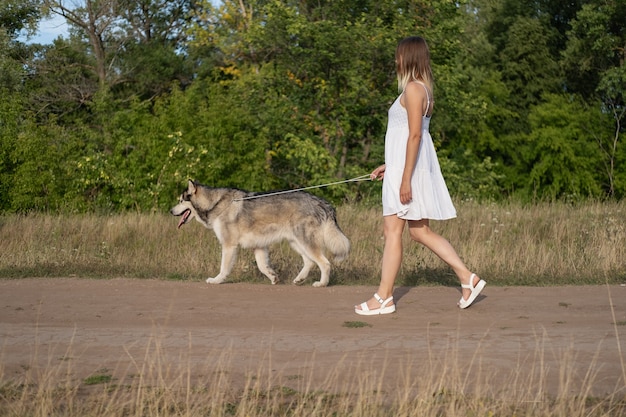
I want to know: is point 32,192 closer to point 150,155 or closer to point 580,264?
point 150,155

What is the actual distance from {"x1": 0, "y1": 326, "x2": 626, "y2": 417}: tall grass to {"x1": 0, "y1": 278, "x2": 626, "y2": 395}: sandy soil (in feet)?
0.11

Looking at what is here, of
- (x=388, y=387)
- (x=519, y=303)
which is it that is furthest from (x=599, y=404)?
(x=519, y=303)

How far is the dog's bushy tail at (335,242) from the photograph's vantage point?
10547 millimetres

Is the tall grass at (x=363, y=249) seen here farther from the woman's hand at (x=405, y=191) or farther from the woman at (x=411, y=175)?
the woman's hand at (x=405, y=191)

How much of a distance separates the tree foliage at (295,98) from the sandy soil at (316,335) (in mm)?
12871

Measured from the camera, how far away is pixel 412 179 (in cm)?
766

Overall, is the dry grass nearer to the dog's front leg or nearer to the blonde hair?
the dog's front leg

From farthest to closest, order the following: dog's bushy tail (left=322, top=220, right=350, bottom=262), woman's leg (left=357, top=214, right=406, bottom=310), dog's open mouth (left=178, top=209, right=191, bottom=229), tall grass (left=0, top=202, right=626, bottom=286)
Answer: dog's open mouth (left=178, top=209, right=191, bottom=229), tall grass (left=0, top=202, right=626, bottom=286), dog's bushy tail (left=322, top=220, right=350, bottom=262), woman's leg (left=357, top=214, right=406, bottom=310)

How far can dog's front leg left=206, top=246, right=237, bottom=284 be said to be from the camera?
10.6 metres

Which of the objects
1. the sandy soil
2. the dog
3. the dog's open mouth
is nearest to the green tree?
the dog's open mouth

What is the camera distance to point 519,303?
8758 millimetres

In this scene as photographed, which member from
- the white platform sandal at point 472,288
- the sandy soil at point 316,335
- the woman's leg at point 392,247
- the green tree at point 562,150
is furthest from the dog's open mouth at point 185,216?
the green tree at point 562,150

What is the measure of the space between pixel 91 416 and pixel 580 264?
25.7 feet

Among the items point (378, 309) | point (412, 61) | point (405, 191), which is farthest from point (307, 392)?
point (412, 61)
